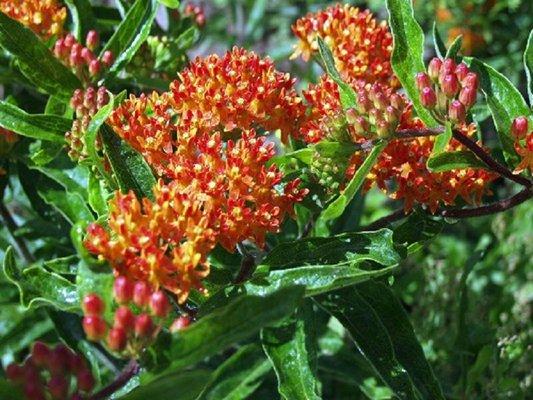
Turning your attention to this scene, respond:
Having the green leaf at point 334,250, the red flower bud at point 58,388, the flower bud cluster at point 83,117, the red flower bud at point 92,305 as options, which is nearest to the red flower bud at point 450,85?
the green leaf at point 334,250

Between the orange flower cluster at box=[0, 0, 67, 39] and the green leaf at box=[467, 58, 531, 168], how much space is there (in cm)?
107

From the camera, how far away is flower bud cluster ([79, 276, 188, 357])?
1.44m

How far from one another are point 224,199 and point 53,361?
18.2 inches

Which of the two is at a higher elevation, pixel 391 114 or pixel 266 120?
pixel 266 120

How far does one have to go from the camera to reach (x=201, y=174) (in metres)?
1.78

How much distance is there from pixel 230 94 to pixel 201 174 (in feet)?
0.80

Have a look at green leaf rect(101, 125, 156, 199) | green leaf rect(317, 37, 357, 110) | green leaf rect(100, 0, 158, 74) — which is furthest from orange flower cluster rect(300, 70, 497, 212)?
green leaf rect(100, 0, 158, 74)

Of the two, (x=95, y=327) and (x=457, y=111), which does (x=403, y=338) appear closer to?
(x=457, y=111)

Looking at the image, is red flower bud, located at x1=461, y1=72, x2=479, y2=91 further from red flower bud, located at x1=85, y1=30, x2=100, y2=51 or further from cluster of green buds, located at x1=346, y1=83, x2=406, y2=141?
red flower bud, located at x1=85, y1=30, x2=100, y2=51

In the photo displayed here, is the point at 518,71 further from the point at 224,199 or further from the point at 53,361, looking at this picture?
the point at 53,361

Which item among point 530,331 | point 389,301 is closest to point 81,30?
point 389,301

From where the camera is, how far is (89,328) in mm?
1440

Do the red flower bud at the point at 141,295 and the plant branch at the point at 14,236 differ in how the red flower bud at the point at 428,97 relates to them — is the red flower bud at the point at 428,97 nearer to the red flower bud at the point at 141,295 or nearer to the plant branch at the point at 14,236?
the red flower bud at the point at 141,295

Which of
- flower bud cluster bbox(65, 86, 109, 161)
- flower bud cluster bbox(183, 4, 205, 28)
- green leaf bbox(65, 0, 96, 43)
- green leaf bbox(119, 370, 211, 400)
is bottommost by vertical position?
green leaf bbox(119, 370, 211, 400)
